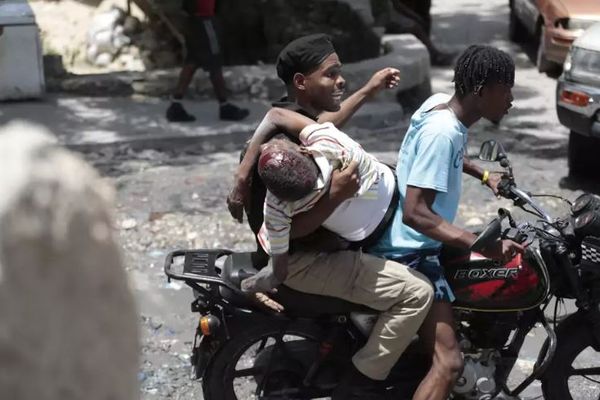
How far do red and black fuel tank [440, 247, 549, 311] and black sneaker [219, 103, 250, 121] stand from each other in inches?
208

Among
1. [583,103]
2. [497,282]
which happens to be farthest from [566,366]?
[583,103]

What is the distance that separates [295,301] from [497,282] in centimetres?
75

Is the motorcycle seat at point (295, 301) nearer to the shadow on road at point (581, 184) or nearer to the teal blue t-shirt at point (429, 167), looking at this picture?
the teal blue t-shirt at point (429, 167)

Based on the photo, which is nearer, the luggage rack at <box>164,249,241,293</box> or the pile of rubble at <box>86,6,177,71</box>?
the luggage rack at <box>164,249,241,293</box>

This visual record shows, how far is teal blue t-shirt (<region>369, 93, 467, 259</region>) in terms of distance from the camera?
3320 mm

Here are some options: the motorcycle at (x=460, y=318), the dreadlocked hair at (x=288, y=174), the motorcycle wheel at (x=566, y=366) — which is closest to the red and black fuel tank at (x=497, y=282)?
the motorcycle at (x=460, y=318)

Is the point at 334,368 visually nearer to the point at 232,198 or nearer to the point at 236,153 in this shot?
the point at 232,198

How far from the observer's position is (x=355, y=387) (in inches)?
143

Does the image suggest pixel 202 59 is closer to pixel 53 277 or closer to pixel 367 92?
pixel 367 92

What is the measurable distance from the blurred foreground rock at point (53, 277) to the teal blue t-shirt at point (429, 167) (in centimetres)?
248

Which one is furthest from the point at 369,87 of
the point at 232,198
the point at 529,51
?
the point at 529,51

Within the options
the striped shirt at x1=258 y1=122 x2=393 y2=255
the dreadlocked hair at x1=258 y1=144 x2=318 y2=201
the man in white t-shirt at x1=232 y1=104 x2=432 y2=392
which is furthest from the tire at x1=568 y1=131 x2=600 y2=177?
the dreadlocked hair at x1=258 y1=144 x2=318 y2=201

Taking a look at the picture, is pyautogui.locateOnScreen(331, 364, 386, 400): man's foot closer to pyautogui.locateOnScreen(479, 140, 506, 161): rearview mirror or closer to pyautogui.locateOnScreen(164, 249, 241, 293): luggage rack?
pyautogui.locateOnScreen(164, 249, 241, 293): luggage rack

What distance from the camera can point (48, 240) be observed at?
85 cm
